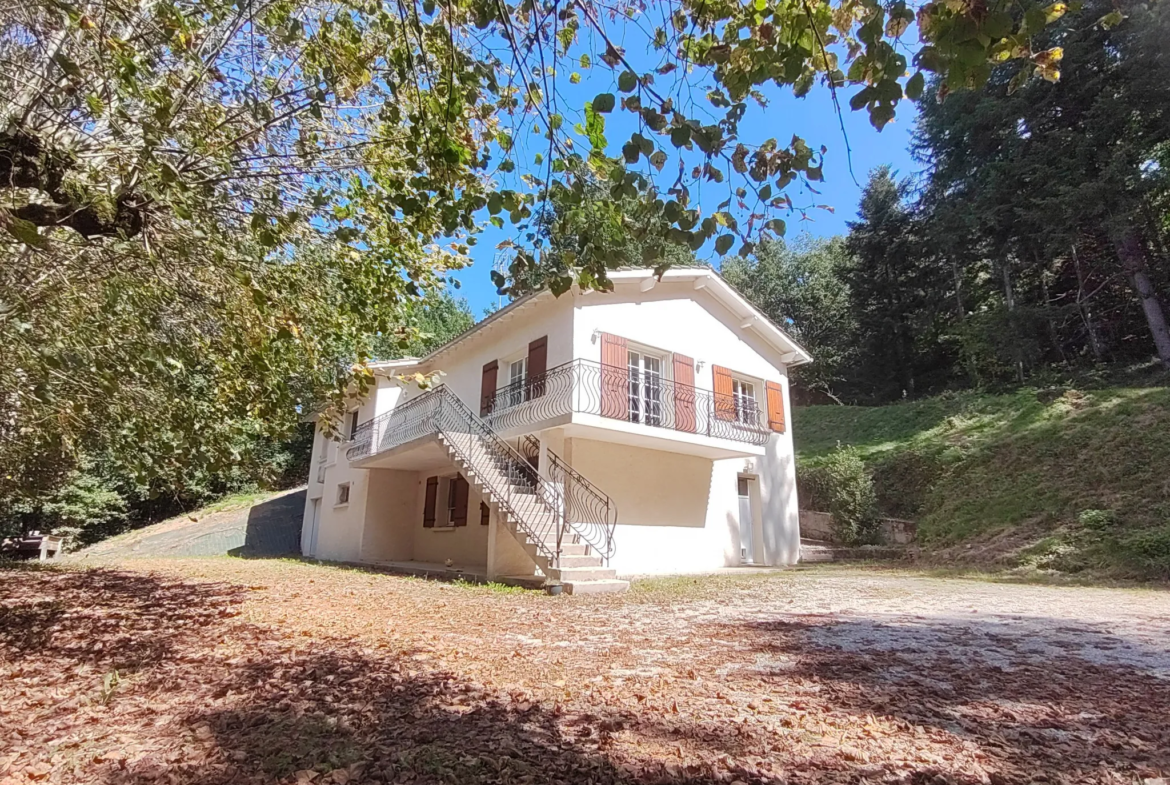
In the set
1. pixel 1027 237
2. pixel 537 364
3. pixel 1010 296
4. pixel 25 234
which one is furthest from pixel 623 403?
pixel 1010 296

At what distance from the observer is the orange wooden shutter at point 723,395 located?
42.8ft

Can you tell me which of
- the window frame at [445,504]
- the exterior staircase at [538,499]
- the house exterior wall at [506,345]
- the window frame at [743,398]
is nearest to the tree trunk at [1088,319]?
the window frame at [743,398]

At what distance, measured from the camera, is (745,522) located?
14.0 metres

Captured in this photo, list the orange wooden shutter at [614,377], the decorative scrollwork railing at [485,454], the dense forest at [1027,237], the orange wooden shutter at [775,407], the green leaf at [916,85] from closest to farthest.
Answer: the green leaf at [916,85], the decorative scrollwork railing at [485,454], the orange wooden shutter at [614,377], the orange wooden shutter at [775,407], the dense forest at [1027,237]

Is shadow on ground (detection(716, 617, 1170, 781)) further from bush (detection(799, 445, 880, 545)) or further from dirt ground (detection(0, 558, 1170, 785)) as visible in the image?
bush (detection(799, 445, 880, 545))

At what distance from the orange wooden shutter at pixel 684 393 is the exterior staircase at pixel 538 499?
2174mm

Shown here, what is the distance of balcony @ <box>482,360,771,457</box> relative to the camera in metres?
10.7

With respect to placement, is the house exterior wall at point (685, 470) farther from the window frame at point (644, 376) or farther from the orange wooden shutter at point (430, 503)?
the orange wooden shutter at point (430, 503)

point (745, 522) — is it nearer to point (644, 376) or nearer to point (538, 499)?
point (644, 376)

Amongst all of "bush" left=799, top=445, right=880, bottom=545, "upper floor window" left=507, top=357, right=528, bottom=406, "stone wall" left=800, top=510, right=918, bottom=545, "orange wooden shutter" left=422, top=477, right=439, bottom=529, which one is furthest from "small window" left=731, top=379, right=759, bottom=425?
"orange wooden shutter" left=422, top=477, right=439, bottom=529

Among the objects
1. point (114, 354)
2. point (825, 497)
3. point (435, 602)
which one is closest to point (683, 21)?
point (114, 354)

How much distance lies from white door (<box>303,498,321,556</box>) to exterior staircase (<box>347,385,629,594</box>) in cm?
707

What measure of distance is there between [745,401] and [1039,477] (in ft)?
21.4

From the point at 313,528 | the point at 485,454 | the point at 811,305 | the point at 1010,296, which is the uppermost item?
the point at 811,305
